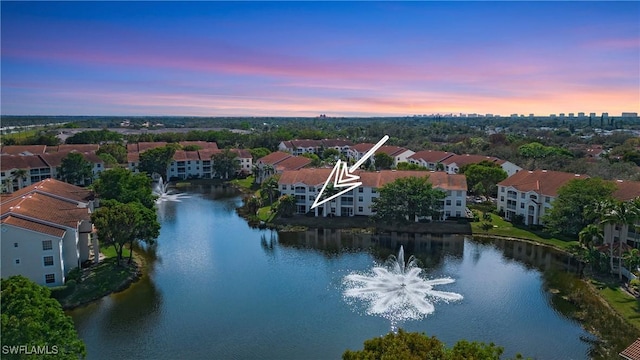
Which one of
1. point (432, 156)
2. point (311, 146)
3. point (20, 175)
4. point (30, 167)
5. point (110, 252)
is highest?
point (311, 146)

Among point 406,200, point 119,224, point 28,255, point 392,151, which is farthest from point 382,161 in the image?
point 28,255

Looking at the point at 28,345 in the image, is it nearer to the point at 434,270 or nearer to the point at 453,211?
the point at 434,270

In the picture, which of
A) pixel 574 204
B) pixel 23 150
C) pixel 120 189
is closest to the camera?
pixel 574 204

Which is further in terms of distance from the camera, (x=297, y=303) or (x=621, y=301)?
(x=297, y=303)

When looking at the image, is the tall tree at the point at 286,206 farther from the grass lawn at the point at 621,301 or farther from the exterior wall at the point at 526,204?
the grass lawn at the point at 621,301

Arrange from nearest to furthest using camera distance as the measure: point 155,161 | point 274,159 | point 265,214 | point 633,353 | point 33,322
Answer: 1. point 33,322
2. point 633,353
3. point 265,214
4. point 155,161
5. point 274,159

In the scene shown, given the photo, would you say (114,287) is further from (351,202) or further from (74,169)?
(74,169)
